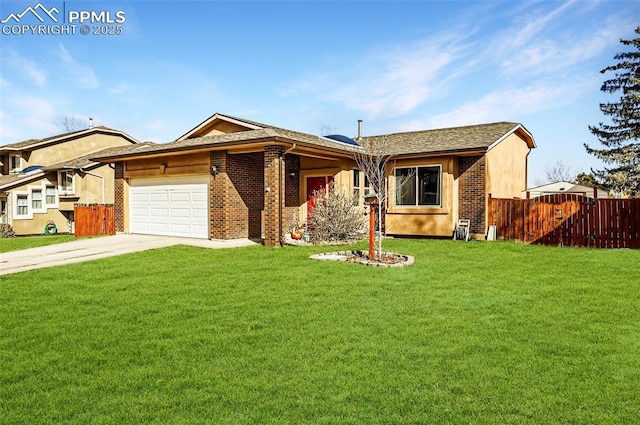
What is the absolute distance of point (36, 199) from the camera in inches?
1021

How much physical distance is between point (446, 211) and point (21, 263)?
13.0 m

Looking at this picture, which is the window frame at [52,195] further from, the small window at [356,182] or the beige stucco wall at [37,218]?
the small window at [356,182]

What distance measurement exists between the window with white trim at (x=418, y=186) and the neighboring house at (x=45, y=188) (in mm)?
17948

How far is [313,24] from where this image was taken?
12.5m

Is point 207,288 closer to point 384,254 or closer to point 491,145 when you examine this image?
point 384,254

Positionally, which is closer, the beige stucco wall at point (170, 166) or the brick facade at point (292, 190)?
the beige stucco wall at point (170, 166)

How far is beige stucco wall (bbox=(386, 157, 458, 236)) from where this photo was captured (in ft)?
50.0

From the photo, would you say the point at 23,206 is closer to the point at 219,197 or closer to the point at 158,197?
the point at 158,197

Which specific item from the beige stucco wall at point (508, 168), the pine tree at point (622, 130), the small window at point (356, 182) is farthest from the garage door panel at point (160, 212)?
the pine tree at point (622, 130)

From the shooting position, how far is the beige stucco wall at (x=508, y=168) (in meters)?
15.7

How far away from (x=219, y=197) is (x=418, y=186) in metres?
7.41

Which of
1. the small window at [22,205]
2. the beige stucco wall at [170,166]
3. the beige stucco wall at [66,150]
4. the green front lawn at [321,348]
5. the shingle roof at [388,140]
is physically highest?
the beige stucco wall at [66,150]

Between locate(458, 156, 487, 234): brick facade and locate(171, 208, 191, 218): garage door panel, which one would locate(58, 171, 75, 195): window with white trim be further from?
locate(458, 156, 487, 234): brick facade

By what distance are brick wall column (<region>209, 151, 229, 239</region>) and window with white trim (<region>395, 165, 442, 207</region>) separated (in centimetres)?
667
